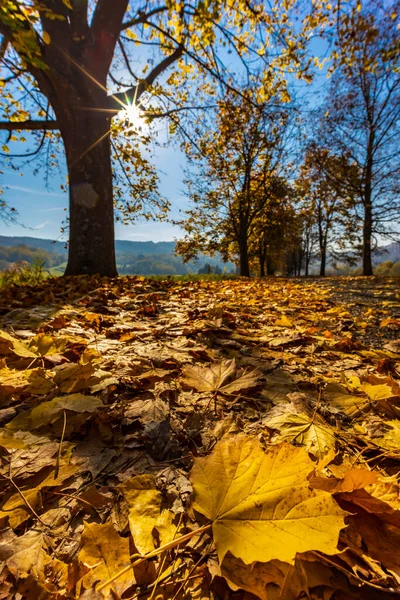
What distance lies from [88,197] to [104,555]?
5.51 metres

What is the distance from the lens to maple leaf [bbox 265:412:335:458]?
76 cm

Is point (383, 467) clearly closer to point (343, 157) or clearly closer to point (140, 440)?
point (140, 440)

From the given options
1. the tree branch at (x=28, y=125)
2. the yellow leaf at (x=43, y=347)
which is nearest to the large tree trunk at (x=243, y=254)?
the tree branch at (x=28, y=125)

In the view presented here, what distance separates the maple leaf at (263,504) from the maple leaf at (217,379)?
16.8 inches

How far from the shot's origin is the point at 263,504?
0.48 meters

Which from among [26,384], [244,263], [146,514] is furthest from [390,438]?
[244,263]

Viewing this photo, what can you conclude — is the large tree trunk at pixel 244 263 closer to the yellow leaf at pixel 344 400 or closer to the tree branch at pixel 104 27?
the tree branch at pixel 104 27

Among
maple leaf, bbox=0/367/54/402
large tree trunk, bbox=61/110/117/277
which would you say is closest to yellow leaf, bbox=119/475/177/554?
maple leaf, bbox=0/367/54/402

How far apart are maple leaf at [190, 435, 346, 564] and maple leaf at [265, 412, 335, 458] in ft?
0.82

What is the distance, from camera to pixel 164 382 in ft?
3.80

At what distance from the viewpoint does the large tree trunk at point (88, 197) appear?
16.7 feet

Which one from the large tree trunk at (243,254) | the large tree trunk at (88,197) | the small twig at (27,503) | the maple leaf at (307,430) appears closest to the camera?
the small twig at (27,503)

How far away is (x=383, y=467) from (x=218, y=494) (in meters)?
0.50

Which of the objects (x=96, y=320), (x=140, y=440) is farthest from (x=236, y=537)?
(x=96, y=320)
